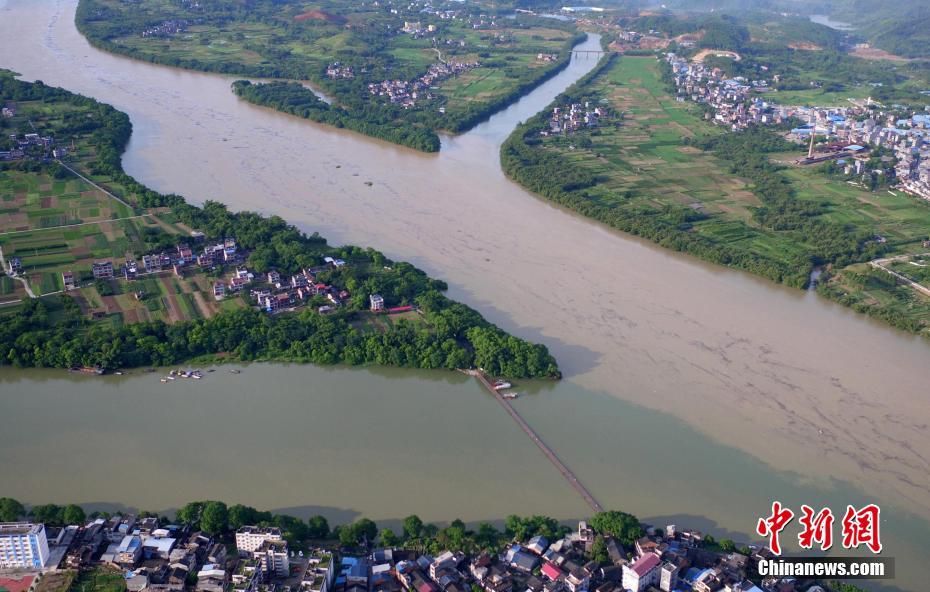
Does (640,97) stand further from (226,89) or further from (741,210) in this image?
(226,89)

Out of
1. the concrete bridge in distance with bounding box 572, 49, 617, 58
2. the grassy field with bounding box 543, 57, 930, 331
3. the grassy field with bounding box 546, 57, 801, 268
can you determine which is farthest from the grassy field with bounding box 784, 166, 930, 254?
the concrete bridge in distance with bounding box 572, 49, 617, 58

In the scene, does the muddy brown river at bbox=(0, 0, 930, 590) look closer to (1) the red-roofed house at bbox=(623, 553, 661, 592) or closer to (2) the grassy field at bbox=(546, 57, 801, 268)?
(1) the red-roofed house at bbox=(623, 553, 661, 592)

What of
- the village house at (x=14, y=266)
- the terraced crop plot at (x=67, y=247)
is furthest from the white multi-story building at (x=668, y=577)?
the village house at (x=14, y=266)

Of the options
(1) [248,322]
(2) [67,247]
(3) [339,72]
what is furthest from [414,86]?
(1) [248,322]

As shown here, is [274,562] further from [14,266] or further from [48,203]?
[48,203]

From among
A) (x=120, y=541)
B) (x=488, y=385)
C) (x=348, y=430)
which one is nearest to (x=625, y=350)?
(x=488, y=385)

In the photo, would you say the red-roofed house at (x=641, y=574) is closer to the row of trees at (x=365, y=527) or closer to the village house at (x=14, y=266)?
the row of trees at (x=365, y=527)

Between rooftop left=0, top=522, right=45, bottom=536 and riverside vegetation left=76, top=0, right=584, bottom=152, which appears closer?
rooftop left=0, top=522, right=45, bottom=536
